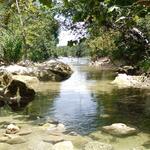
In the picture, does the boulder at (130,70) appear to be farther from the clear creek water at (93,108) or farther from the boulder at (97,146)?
the boulder at (97,146)

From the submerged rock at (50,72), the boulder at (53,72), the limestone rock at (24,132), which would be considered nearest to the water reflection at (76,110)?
the limestone rock at (24,132)

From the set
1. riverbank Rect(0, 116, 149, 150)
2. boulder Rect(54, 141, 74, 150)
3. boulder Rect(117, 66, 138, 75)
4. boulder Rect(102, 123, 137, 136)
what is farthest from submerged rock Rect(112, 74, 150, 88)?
boulder Rect(54, 141, 74, 150)

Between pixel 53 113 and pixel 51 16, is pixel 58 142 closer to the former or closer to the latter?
pixel 53 113

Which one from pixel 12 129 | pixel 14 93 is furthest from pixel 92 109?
pixel 12 129

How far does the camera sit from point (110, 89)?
2236 centimetres

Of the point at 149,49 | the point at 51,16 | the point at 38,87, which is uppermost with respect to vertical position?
the point at 51,16

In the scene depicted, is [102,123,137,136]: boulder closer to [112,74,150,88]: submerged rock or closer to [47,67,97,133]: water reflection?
[47,67,97,133]: water reflection

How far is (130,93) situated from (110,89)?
6.86ft

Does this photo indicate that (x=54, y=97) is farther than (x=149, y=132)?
Yes

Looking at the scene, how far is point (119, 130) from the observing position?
11.1 meters

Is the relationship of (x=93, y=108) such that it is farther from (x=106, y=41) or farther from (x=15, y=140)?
(x=106, y=41)

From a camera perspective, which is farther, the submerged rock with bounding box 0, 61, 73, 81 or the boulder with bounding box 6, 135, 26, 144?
the submerged rock with bounding box 0, 61, 73, 81

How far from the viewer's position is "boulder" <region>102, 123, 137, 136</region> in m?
11.0

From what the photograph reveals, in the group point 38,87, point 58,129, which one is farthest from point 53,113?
point 38,87
